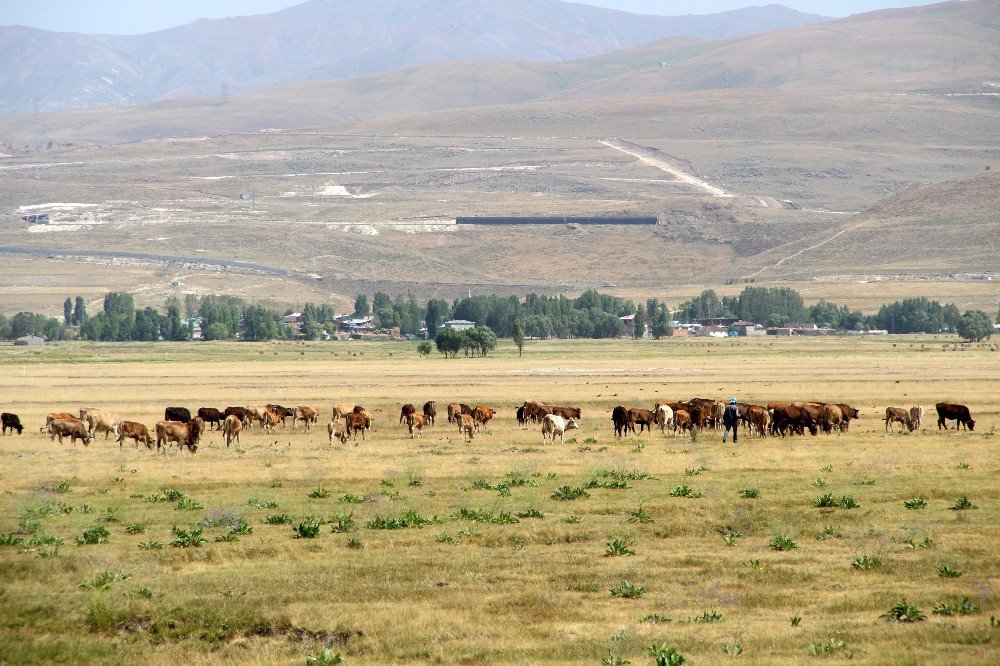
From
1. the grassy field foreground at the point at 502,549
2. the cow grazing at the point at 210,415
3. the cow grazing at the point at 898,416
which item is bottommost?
the grassy field foreground at the point at 502,549

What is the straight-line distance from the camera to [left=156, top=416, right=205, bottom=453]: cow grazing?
1555 inches

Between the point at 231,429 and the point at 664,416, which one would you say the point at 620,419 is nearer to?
the point at 664,416

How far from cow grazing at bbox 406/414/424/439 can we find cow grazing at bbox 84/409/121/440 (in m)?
10.9

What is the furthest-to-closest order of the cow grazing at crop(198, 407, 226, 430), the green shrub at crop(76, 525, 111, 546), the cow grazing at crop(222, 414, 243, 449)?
the cow grazing at crop(198, 407, 226, 430)
the cow grazing at crop(222, 414, 243, 449)
the green shrub at crop(76, 525, 111, 546)

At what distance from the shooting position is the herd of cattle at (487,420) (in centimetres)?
4278

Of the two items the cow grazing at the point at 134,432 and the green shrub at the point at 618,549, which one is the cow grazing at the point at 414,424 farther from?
the green shrub at the point at 618,549

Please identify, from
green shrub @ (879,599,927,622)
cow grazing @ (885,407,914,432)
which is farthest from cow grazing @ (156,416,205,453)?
green shrub @ (879,599,927,622)

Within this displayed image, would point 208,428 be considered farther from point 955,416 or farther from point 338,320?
point 338,320

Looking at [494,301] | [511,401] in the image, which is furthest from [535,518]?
[494,301]

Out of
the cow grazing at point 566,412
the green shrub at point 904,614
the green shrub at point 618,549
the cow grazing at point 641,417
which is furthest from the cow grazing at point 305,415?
the green shrub at point 904,614

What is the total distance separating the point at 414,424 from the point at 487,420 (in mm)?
4116

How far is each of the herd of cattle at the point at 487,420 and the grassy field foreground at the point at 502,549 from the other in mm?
836

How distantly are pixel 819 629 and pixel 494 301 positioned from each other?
15318 centimetres

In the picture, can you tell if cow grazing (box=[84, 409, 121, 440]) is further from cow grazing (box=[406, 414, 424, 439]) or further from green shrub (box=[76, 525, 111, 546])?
green shrub (box=[76, 525, 111, 546])
